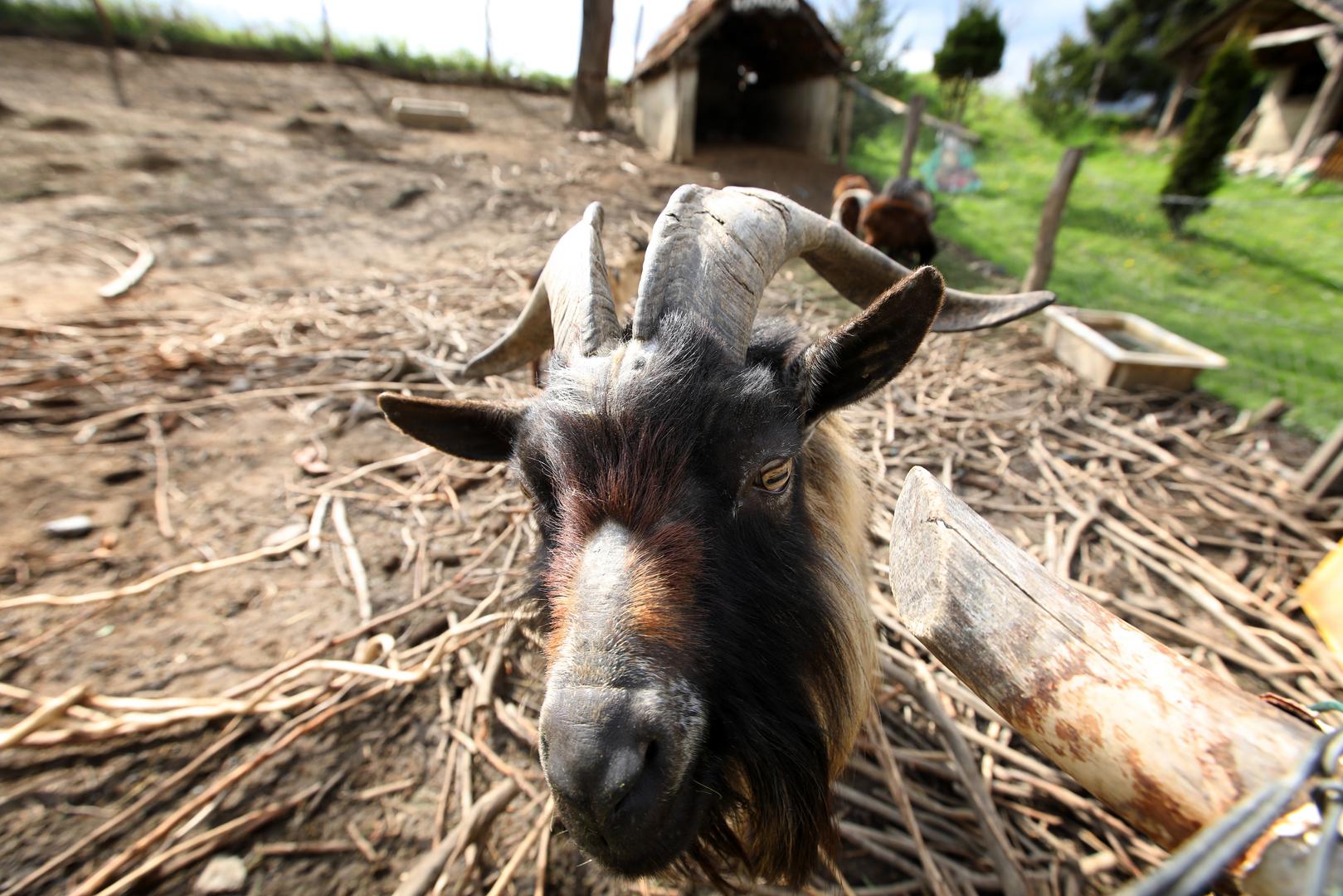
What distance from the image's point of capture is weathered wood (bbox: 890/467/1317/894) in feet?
2.48

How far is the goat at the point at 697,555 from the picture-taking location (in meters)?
1.41

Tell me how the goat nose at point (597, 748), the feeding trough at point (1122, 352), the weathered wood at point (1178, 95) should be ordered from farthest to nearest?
the weathered wood at point (1178, 95), the feeding trough at point (1122, 352), the goat nose at point (597, 748)

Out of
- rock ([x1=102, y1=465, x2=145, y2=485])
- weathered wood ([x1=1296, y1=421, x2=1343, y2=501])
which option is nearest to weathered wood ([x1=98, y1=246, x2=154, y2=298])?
rock ([x1=102, y1=465, x2=145, y2=485])

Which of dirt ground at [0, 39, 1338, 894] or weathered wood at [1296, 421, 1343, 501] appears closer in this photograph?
dirt ground at [0, 39, 1338, 894]

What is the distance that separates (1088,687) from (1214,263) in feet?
46.2

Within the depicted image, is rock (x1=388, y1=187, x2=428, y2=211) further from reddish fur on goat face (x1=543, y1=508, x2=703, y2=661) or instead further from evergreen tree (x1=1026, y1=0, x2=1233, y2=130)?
evergreen tree (x1=1026, y1=0, x2=1233, y2=130)

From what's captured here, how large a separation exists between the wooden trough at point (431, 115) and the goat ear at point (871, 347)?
1906cm

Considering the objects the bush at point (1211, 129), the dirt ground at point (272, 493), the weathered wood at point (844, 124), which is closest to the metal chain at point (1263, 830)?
the dirt ground at point (272, 493)

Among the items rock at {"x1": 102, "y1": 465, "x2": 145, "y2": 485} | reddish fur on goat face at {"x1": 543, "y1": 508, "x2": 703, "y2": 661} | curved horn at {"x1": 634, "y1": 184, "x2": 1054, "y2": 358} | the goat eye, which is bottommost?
rock at {"x1": 102, "y1": 465, "x2": 145, "y2": 485}

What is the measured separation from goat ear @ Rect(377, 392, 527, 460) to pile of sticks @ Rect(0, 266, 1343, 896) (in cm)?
60

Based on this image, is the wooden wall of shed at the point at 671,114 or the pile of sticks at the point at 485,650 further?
the wooden wall of shed at the point at 671,114

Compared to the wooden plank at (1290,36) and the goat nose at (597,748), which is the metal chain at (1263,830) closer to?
the goat nose at (597,748)

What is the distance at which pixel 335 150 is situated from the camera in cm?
1423

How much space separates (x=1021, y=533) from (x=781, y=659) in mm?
3358
